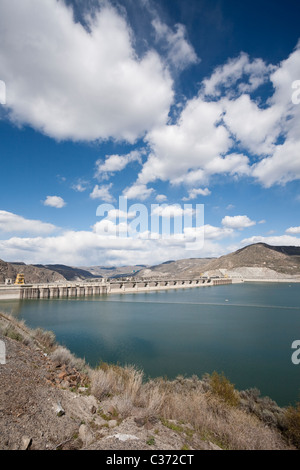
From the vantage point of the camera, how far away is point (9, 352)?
783 centimetres

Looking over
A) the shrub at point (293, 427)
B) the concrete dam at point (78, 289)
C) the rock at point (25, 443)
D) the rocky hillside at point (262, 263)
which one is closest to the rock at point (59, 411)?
the rock at point (25, 443)

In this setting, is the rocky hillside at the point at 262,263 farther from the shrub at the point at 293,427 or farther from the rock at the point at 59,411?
the rock at the point at 59,411

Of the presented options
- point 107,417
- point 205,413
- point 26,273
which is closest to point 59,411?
point 107,417

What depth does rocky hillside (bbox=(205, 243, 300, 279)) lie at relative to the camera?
404 feet

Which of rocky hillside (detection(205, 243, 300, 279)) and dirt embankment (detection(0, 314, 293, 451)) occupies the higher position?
rocky hillside (detection(205, 243, 300, 279))

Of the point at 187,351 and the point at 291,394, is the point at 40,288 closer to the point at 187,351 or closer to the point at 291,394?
the point at 187,351

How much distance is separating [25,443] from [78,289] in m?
70.0

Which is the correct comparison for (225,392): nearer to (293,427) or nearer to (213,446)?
(293,427)

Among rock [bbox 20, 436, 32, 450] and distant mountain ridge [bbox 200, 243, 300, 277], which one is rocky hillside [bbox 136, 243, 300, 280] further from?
rock [bbox 20, 436, 32, 450]

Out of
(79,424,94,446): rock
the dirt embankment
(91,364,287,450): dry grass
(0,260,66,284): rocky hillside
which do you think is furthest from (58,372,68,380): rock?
(0,260,66,284): rocky hillside

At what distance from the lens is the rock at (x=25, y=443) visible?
399 centimetres

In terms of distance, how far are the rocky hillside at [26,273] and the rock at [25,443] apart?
9907cm

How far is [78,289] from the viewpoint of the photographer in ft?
229

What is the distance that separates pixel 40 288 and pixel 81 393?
65.0m
